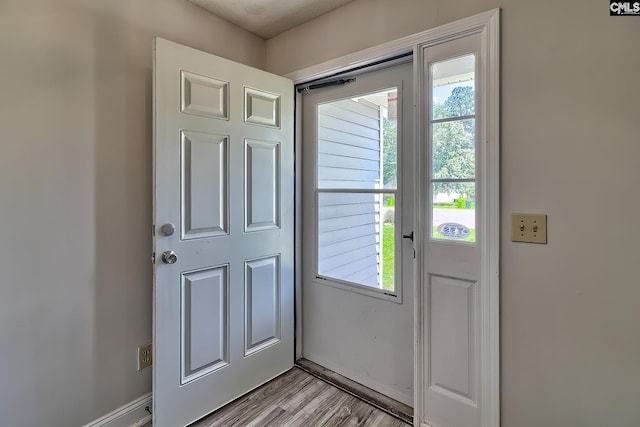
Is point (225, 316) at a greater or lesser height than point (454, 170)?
lesser

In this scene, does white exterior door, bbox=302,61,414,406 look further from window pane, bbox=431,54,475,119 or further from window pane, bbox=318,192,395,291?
window pane, bbox=431,54,475,119

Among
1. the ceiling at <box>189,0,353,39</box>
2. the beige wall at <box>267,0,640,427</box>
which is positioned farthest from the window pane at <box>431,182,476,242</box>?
the ceiling at <box>189,0,353,39</box>

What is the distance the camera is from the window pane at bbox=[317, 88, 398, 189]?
1.88 meters

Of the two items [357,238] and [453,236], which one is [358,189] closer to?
[357,238]

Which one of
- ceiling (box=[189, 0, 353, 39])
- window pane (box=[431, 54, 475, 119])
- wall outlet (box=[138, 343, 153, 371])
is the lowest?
wall outlet (box=[138, 343, 153, 371])

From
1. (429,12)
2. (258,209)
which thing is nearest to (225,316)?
(258,209)

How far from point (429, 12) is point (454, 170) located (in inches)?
31.9

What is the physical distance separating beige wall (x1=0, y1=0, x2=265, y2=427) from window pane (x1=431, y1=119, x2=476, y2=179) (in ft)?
5.05
